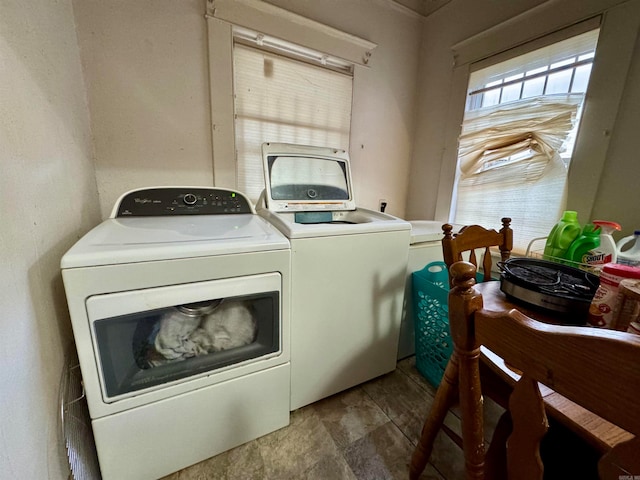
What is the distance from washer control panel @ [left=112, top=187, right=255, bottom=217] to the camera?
Answer: 120cm

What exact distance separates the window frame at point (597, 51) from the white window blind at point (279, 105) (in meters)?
1.09

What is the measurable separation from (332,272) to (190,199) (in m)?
0.80

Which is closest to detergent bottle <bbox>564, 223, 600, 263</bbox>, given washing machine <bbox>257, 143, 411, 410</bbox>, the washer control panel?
washing machine <bbox>257, 143, 411, 410</bbox>

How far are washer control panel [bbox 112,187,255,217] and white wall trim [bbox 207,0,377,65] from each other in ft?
3.54

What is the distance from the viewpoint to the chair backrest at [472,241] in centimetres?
100

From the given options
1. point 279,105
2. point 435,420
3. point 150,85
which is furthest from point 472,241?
point 150,85

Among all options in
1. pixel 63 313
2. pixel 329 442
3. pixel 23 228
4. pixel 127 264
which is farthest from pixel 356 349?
pixel 23 228

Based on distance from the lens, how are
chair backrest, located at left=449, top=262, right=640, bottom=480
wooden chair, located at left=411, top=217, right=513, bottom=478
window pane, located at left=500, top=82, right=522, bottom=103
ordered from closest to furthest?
1. chair backrest, located at left=449, top=262, right=640, bottom=480
2. wooden chair, located at left=411, top=217, right=513, bottom=478
3. window pane, located at left=500, top=82, right=522, bottom=103

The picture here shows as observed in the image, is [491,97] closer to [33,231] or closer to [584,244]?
[584,244]

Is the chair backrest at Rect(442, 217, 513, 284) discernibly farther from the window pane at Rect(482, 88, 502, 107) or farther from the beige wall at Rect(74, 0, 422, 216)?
the beige wall at Rect(74, 0, 422, 216)

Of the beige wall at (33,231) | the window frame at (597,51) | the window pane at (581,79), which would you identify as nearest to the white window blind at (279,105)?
the beige wall at (33,231)

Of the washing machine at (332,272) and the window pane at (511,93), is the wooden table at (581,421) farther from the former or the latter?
the window pane at (511,93)

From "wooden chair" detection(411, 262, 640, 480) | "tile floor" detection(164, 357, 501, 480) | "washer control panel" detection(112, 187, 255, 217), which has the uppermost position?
"washer control panel" detection(112, 187, 255, 217)

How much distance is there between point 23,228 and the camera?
0.68m
